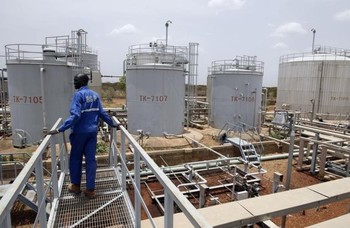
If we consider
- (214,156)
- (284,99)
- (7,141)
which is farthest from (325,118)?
(7,141)

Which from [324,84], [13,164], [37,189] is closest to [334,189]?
[37,189]

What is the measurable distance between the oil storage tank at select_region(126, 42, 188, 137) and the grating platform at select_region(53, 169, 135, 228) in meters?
8.18

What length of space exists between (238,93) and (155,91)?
534cm

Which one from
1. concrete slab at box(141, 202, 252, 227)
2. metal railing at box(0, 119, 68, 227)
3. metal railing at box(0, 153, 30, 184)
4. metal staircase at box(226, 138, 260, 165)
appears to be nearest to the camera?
metal railing at box(0, 119, 68, 227)

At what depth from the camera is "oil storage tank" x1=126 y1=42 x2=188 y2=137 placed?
1221 cm

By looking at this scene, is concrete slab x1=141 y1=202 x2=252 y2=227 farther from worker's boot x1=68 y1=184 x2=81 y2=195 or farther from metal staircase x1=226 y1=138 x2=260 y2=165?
metal staircase x1=226 y1=138 x2=260 y2=165

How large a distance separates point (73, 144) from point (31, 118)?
8722 mm

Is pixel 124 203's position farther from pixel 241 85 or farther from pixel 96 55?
pixel 96 55

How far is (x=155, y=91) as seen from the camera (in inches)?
482

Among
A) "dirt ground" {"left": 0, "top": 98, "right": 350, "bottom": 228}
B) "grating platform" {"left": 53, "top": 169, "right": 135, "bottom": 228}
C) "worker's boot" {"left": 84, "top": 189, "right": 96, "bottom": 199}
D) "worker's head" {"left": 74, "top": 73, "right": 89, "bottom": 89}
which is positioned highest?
"worker's head" {"left": 74, "top": 73, "right": 89, "bottom": 89}

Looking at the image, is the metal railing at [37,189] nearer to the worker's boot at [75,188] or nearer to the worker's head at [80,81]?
the worker's boot at [75,188]

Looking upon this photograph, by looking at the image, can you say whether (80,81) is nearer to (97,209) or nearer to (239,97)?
(97,209)

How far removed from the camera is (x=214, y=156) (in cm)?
1126

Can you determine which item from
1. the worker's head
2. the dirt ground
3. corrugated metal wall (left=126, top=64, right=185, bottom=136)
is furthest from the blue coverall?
corrugated metal wall (left=126, top=64, right=185, bottom=136)
